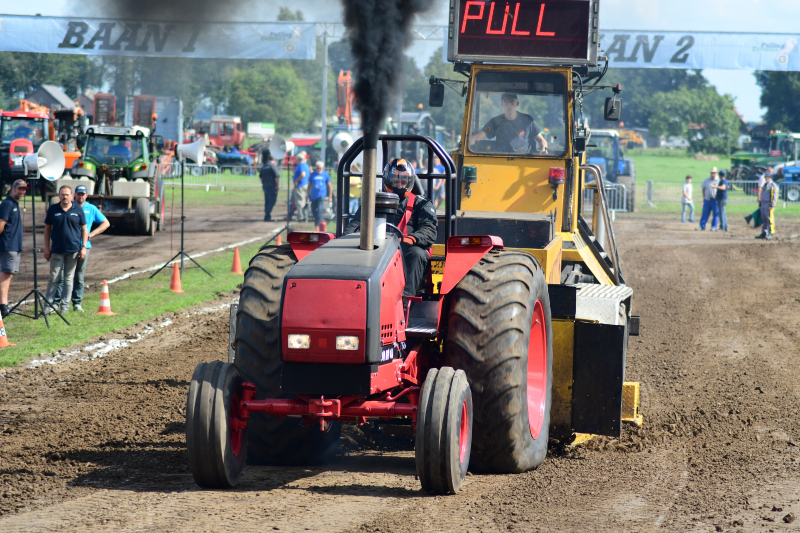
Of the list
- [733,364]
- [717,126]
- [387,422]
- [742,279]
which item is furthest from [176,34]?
[717,126]

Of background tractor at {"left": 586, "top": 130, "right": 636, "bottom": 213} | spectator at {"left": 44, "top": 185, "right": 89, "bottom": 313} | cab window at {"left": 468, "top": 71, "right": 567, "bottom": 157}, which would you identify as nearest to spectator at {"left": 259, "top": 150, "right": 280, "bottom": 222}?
background tractor at {"left": 586, "top": 130, "right": 636, "bottom": 213}

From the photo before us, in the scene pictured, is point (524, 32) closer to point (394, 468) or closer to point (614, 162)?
point (394, 468)

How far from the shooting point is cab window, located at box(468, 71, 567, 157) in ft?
32.9

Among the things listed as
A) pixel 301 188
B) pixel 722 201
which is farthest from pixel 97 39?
pixel 722 201

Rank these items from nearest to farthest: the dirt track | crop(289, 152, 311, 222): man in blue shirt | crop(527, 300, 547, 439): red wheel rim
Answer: the dirt track → crop(527, 300, 547, 439): red wheel rim → crop(289, 152, 311, 222): man in blue shirt

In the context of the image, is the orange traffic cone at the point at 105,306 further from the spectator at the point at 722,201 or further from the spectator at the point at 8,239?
the spectator at the point at 722,201

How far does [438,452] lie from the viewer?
4.87 meters

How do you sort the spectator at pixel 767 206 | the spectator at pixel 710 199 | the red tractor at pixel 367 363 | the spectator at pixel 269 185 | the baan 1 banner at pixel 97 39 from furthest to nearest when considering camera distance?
the spectator at pixel 269 185
the baan 1 banner at pixel 97 39
the spectator at pixel 710 199
the spectator at pixel 767 206
the red tractor at pixel 367 363

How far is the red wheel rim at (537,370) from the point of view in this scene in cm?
605

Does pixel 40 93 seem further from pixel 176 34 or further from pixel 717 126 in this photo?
pixel 176 34

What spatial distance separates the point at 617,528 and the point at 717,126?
7382cm

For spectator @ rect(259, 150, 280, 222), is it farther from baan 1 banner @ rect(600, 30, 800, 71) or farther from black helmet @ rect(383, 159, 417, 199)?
black helmet @ rect(383, 159, 417, 199)

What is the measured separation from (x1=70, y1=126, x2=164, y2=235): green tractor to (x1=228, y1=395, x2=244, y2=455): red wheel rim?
17.1 meters

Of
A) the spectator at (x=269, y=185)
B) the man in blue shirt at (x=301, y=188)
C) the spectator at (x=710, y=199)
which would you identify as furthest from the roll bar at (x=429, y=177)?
the spectator at (x=710, y=199)
